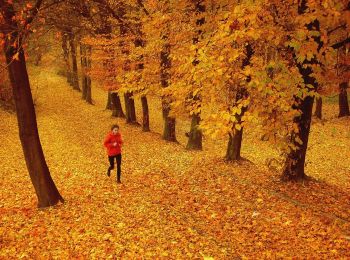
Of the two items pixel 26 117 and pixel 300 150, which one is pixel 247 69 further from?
pixel 26 117

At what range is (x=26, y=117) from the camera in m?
8.98

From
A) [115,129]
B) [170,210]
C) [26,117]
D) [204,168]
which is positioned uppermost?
[26,117]

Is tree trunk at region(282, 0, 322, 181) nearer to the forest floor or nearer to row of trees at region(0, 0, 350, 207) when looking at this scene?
row of trees at region(0, 0, 350, 207)

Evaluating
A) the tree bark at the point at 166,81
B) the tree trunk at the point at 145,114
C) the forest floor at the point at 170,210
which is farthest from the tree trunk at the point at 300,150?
the tree trunk at the point at 145,114

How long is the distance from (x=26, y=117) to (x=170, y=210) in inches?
188

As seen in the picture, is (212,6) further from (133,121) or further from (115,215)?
(133,121)

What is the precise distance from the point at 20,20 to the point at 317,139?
21235 mm

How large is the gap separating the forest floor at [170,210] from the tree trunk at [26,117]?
0.63 metres

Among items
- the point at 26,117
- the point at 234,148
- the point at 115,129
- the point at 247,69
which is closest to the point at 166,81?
the point at 234,148

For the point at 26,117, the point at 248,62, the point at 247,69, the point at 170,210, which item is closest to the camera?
the point at 247,69

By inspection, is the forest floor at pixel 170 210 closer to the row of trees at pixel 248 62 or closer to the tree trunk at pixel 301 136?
the tree trunk at pixel 301 136

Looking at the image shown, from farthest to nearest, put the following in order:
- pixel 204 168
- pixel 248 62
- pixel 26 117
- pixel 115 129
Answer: pixel 204 168, pixel 248 62, pixel 115 129, pixel 26 117

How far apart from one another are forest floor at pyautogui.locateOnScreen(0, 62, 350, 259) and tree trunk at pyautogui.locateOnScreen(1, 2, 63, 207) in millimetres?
631

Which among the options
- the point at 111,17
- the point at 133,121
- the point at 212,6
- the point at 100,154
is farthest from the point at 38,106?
the point at 212,6
